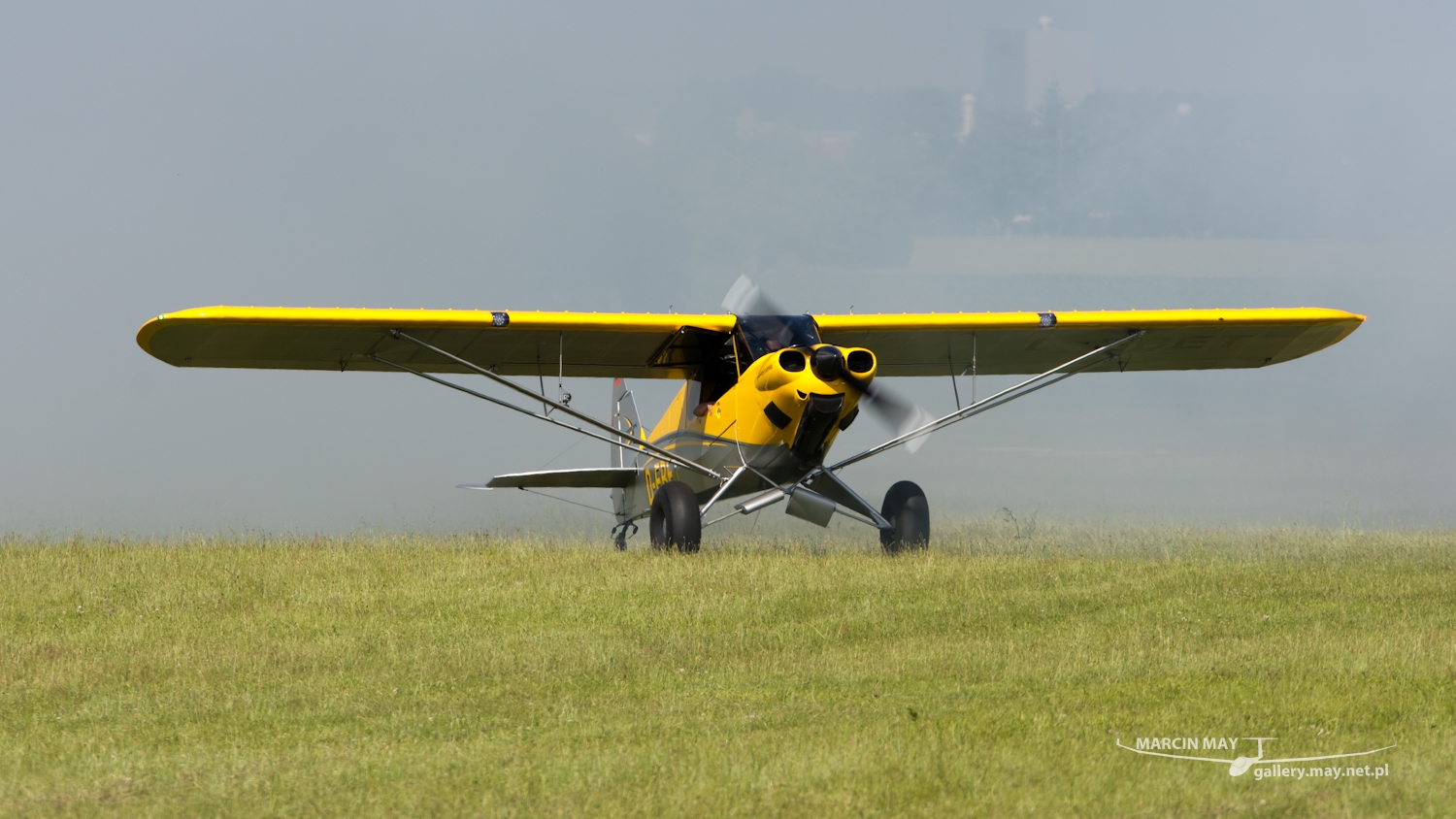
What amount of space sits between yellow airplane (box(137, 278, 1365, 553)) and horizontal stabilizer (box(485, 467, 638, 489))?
4.0 inches

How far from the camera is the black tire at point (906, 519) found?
14562 mm

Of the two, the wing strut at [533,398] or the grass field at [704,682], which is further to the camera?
the wing strut at [533,398]

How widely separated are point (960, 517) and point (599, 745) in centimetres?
2198

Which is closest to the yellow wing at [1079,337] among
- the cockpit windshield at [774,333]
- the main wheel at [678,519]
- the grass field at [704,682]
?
the cockpit windshield at [774,333]

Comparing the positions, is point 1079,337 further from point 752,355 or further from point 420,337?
point 420,337

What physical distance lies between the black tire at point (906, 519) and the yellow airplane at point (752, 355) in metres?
0.02

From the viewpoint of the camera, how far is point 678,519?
13453mm

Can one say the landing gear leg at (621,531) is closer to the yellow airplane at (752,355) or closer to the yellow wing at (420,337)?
the yellow airplane at (752,355)

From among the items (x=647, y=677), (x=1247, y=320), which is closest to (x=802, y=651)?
(x=647, y=677)

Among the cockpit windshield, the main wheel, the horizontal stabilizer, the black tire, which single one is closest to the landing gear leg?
the horizontal stabilizer

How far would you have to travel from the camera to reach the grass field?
5094 millimetres

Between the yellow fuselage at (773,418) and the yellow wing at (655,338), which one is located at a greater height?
the yellow wing at (655,338)

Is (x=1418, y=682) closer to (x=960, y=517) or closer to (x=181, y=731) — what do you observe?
(x=181, y=731)

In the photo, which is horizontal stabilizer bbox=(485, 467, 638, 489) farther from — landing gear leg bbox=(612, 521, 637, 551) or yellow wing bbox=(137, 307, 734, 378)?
yellow wing bbox=(137, 307, 734, 378)
